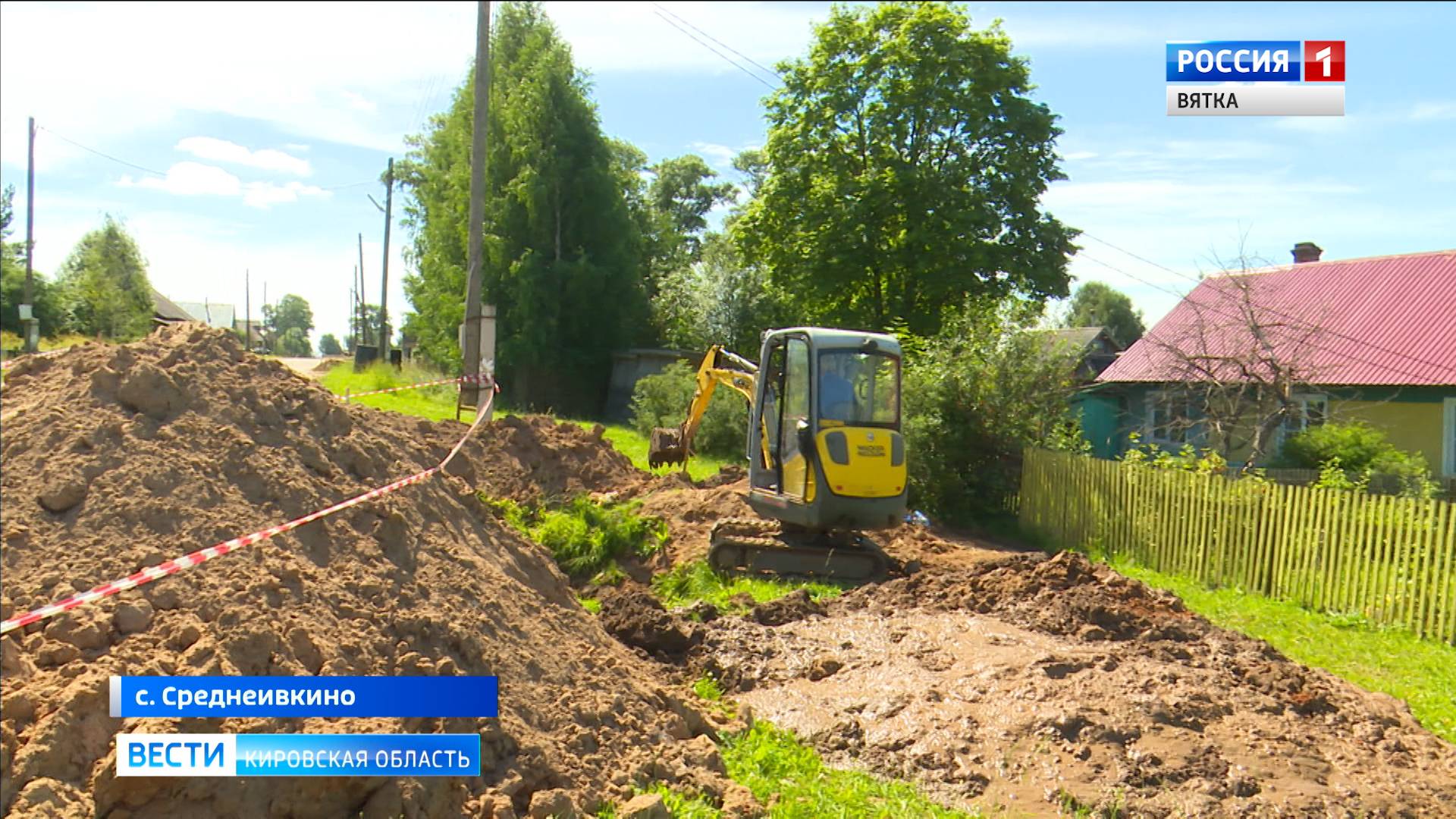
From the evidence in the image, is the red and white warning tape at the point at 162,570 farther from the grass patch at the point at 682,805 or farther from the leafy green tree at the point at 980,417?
the leafy green tree at the point at 980,417

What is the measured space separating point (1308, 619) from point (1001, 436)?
7.00m

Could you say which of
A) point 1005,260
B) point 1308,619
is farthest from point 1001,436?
point 1005,260

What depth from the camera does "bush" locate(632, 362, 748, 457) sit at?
2222 centimetres

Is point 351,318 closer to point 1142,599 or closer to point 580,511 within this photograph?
point 580,511

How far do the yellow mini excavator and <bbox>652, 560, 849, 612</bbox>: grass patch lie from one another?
31cm

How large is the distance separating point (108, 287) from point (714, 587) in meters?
39.6

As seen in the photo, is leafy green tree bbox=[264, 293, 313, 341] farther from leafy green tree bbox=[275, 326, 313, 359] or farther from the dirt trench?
A: the dirt trench

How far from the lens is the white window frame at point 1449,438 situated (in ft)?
66.0

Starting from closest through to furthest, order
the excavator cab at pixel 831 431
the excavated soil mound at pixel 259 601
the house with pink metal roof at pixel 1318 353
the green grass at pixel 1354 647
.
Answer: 1. the excavated soil mound at pixel 259 601
2. the green grass at pixel 1354 647
3. the excavator cab at pixel 831 431
4. the house with pink metal roof at pixel 1318 353

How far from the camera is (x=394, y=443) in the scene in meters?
7.31

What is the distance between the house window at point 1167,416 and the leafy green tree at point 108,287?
3178cm

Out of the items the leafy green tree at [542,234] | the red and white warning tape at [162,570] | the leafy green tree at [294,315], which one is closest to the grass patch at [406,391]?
the leafy green tree at [542,234]

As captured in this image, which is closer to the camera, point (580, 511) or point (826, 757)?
point (826, 757)

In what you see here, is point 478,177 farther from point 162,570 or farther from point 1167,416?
point 1167,416
